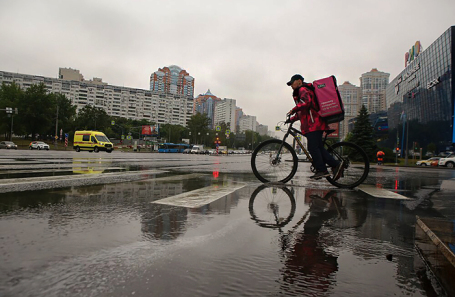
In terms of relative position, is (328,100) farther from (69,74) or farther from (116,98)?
(69,74)

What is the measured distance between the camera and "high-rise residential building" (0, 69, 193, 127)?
140m

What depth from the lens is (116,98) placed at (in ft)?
499

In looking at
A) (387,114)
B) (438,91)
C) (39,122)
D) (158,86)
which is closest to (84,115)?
(39,122)

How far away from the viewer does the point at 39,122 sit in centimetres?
6197

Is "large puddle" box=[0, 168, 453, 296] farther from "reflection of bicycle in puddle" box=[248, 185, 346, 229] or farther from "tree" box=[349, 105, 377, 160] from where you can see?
"tree" box=[349, 105, 377, 160]

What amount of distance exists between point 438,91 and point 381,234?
77.1m

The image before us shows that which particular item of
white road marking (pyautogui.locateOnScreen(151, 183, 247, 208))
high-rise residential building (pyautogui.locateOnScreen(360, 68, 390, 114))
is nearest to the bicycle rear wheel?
white road marking (pyautogui.locateOnScreen(151, 183, 247, 208))

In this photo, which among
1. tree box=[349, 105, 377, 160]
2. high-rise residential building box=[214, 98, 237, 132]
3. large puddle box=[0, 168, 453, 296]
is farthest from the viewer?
→ high-rise residential building box=[214, 98, 237, 132]

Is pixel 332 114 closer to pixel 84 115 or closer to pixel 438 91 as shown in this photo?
pixel 438 91

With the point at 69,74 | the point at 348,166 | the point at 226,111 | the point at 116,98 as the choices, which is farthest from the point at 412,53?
the point at 69,74

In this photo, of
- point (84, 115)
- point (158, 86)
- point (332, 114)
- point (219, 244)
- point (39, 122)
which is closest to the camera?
point (219, 244)

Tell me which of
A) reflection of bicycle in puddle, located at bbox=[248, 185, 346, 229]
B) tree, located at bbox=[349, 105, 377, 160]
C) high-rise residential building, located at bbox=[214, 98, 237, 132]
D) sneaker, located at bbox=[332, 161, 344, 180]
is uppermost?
high-rise residential building, located at bbox=[214, 98, 237, 132]

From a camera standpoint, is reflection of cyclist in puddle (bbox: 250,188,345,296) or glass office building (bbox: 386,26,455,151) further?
glass office building (bbox: 386,26,455,151)

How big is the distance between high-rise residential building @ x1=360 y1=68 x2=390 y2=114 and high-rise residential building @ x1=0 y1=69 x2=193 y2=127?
94.0 meters
